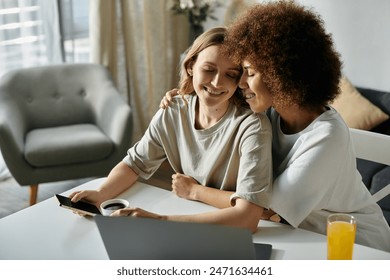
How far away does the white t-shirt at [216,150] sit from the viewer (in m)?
1.46

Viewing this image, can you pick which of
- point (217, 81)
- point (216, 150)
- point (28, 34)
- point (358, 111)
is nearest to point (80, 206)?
point (216, 150)

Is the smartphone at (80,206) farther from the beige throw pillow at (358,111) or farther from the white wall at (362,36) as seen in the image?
the white wall at (362,36)

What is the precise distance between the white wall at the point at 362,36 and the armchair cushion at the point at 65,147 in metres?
1.53

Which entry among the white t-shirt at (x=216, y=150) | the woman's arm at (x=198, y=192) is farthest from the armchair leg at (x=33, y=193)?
the woman's arm at (x=198, y=192)

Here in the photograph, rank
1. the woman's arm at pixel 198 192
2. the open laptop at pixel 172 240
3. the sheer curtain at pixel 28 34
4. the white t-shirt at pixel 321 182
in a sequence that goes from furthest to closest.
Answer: the sheer curtain at pixel 28 34 < the woman's arm at pixel 198 192 < the white t-shirt at pixel 321 182 < the open laptop at pixel 172 240

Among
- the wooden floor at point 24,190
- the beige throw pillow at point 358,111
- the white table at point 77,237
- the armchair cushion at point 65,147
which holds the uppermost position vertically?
the white table at point 77,237

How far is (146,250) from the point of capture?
3.77 feet

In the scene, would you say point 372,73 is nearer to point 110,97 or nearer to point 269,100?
Answer: point 110,97

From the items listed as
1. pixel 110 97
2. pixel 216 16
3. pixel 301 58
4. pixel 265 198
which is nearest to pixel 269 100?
pixel 301 58

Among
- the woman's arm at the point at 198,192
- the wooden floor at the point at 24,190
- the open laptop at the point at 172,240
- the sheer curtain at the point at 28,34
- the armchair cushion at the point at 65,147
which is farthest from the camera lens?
the sheer curtain at the point at 28,34

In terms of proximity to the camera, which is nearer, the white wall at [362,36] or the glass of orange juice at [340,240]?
the glass of orange juice at [340,240]

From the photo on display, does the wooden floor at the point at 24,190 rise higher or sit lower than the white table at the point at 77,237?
lower

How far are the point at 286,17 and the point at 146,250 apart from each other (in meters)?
0.74

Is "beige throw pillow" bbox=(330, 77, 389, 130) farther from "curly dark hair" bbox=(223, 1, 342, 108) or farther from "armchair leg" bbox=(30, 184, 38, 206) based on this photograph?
"armchair leg" bbox=(30, 184, 38, 206)
